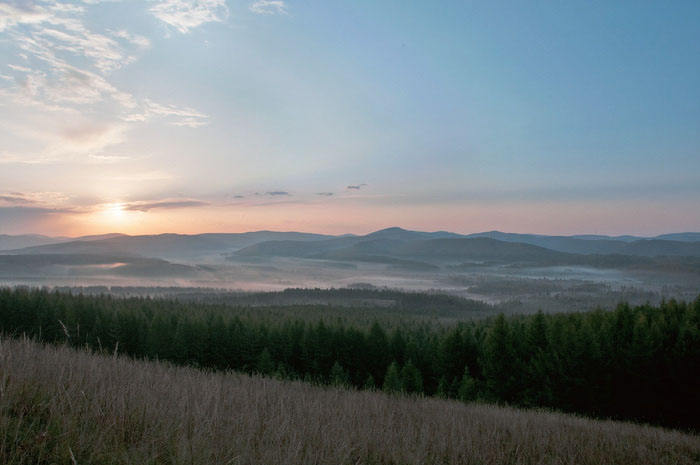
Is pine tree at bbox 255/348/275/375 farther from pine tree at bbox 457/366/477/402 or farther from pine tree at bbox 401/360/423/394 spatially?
pine tree at bbox 457/366/477/402

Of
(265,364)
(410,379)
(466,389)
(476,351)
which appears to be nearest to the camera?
(466,389)

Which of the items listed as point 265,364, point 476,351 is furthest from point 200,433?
point 476,351

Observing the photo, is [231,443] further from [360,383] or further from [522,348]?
[360,383]

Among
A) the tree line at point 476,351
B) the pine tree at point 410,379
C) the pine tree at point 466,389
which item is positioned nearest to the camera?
the tree line at point 476,351

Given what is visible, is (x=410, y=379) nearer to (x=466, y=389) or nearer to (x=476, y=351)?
(x=466, y=389)

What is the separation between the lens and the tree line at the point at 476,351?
38062mm

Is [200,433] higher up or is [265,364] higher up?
[200,433]

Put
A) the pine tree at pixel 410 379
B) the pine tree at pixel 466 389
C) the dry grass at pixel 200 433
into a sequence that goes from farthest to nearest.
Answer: the pine tree at pixel 466 389 < the pine tree at pixel 410 379 < the dry grass at pixel 200 433

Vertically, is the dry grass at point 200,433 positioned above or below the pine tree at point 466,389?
above

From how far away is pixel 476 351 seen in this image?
167 ft

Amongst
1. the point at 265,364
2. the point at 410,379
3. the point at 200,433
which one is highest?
the point at 200,433

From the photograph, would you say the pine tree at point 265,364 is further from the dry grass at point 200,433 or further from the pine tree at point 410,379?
the dry grass at point 200,433

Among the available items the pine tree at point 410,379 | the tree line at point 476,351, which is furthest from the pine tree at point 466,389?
the pine tree at point 410,379

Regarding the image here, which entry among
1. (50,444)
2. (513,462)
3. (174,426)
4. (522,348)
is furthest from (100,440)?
(522,348)
